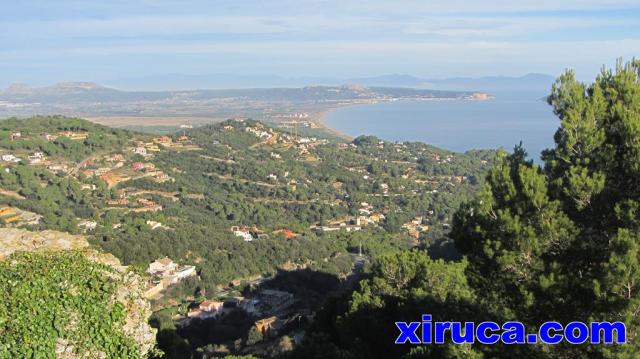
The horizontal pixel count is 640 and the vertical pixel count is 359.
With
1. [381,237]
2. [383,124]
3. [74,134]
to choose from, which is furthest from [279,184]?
[383,124]

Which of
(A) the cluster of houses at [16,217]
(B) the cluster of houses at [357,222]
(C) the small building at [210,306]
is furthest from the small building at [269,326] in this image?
(B) the cluster of houses at [357,222]

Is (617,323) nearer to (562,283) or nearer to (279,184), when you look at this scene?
(562,283)

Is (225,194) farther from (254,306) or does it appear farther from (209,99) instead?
(209,99)

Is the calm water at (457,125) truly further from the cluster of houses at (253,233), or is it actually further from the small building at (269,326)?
the small building at (269,326)

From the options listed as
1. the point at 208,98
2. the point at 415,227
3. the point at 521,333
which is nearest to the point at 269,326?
the point at 521,333

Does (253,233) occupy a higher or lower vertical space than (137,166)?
lower

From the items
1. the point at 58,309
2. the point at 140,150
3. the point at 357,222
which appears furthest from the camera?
the point at 140,150
